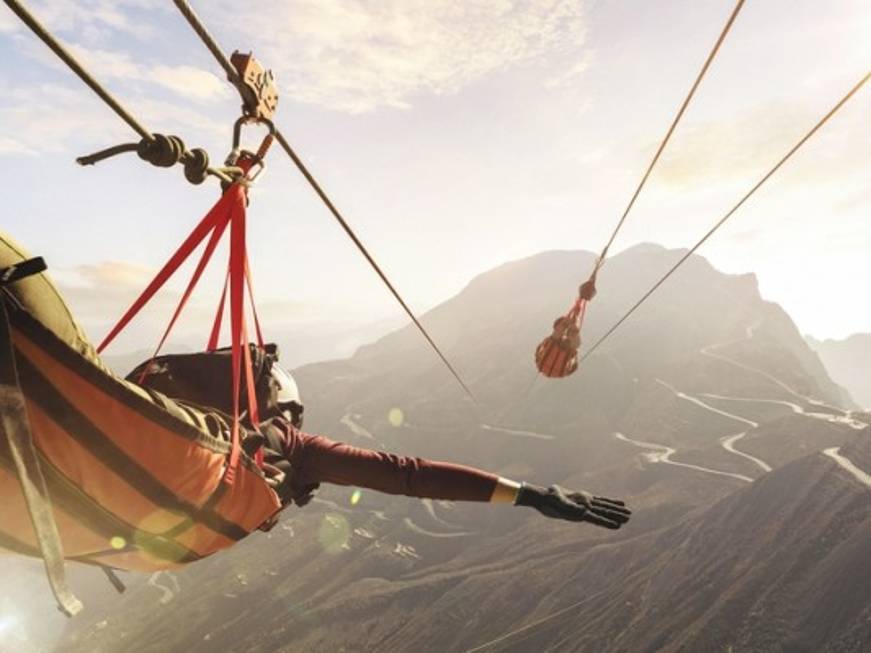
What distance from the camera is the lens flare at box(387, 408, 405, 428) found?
81.6 m

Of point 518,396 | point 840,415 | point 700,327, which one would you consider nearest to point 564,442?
point 518,396

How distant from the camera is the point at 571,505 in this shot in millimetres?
3771

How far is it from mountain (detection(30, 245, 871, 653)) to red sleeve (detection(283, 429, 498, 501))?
2353 centimetres

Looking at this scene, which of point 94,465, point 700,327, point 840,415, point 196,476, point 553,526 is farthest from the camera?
point 700,327

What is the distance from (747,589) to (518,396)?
55.9 metres

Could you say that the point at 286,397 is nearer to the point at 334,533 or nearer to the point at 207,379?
the point at 207,379

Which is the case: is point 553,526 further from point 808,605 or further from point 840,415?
point 840,415

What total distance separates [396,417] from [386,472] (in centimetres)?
8127

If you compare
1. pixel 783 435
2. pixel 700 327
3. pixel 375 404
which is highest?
pixel 700 327

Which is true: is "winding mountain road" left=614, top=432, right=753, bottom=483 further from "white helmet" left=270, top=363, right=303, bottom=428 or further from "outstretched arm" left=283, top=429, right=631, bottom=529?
"white helmet" left=270, top=363, right=303, bottom=428

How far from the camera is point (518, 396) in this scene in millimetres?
81812

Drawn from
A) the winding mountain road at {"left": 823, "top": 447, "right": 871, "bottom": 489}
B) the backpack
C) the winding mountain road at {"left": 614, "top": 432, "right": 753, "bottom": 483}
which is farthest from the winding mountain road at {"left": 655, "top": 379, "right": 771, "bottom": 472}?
the backpack

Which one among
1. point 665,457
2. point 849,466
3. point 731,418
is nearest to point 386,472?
point 849,466

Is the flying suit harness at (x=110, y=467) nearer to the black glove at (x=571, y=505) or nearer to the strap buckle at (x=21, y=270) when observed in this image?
the strap buckle at (x=21, y=270)
